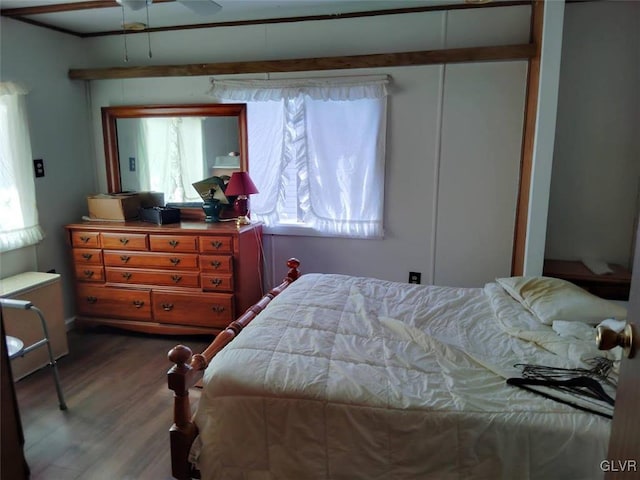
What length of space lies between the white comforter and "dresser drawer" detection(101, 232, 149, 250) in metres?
1.78

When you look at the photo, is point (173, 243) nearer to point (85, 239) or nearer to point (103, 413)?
point (85, 239)

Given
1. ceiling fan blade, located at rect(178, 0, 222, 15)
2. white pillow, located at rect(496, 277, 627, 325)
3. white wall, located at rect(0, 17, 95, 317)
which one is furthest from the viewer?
white wall, located at rect(0, 17, 95, 317)

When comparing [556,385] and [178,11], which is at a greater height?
[178,11]

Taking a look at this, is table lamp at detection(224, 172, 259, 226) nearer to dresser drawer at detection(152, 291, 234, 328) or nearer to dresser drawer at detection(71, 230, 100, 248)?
dresser drawer at detection(152, 291, 234, 328)

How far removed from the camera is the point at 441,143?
328cm

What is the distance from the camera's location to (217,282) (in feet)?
10.8

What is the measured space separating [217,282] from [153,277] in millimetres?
520

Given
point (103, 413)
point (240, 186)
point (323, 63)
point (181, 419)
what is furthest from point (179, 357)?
point (323, 63)

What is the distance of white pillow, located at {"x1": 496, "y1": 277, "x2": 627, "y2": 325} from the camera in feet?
6.63

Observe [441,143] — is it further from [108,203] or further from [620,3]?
[108,203]

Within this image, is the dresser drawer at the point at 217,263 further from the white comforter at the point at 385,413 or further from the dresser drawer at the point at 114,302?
the white comforter at the point at 385,413

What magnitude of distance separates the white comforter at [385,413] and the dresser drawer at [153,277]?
5.03ft

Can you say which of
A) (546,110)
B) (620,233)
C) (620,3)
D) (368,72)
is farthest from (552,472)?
(620,3)

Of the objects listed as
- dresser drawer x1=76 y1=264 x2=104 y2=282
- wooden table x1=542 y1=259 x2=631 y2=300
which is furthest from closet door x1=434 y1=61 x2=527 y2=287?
dresser drawer x1=76 y1=264 x2=104 y2=282
